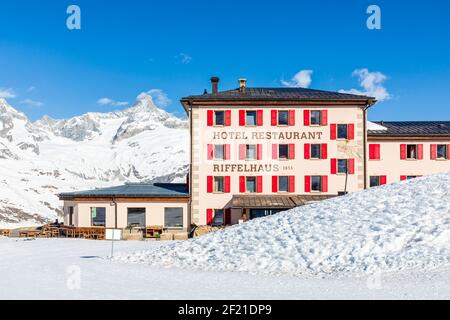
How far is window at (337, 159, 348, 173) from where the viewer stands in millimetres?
39597

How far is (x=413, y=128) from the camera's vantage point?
42.1 meters

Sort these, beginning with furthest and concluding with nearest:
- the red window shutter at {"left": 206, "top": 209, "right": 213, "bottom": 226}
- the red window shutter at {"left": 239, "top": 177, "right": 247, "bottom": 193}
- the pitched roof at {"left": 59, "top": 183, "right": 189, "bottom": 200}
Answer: the red window shutter at {"left": 239, "top": 177, "right": 247, "bottom": 193} < the red window shutter at {"left": 206, "top": 209, "right": 213, "bottom": 226} < the pitched roof at {"left": 59, "top": 183, "right": 189, "bottom": 200}

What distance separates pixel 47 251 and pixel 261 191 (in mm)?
18120

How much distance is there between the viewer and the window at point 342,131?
39.7 meters

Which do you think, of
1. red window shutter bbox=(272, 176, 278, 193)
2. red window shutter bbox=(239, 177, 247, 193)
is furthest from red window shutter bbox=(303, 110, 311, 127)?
red window shutter bbox=(239, 177, 247, 193)

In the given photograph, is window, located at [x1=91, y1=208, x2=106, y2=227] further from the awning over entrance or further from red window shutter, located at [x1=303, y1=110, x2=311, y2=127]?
red window shutter, located at [x1=303, y1=110, x2=311, y2=127]

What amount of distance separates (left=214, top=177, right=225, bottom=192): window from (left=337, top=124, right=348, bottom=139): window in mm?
9843

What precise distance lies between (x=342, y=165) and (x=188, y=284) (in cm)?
2705

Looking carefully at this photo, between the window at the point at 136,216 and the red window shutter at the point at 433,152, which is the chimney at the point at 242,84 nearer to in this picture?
the window at the point at 136,216

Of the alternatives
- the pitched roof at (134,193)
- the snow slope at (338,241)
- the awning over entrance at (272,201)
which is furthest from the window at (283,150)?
the snow slope at (338,241)

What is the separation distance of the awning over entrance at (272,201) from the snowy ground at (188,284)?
1739 cm

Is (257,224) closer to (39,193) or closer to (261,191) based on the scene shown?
(261,191)

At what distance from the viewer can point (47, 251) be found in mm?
25375
